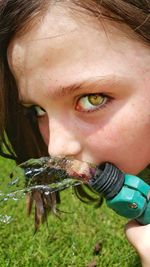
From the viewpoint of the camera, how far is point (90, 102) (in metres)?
2.33

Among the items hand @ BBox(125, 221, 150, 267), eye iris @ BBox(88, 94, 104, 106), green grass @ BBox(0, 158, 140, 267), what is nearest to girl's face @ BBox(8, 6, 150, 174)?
eye iris @ BBox(88, 94, 104, 106)

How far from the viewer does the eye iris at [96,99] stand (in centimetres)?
232

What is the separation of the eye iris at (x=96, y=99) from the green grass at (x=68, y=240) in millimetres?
878

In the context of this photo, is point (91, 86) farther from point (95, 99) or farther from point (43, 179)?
point (43, 179)

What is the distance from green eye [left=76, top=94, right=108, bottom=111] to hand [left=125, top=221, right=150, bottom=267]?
0.43 m

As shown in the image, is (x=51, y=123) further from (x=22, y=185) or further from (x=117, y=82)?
(x=22, y=185)

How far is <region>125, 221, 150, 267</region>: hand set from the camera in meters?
2.22

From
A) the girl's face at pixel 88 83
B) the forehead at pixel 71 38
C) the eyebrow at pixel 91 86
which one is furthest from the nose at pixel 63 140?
the forehead at pixel 71 38

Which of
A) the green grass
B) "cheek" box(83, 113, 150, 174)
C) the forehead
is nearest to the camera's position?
the forehead

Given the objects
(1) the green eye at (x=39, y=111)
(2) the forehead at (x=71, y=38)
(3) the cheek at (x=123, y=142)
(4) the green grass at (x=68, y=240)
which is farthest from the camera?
(4) the green grass at (x=68, y=240)

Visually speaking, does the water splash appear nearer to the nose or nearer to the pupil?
the nose

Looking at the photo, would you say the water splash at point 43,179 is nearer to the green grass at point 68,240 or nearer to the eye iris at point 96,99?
the green grass at point 68,240

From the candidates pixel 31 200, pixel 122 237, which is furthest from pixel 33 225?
pixel 122 237

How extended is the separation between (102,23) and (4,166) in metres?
2.14
